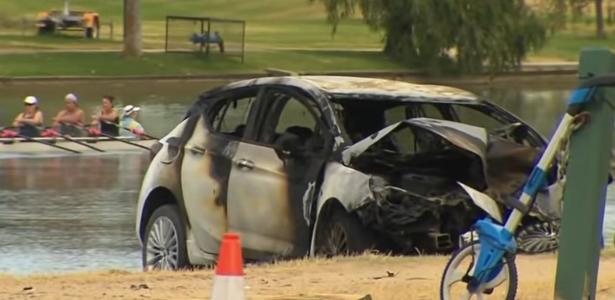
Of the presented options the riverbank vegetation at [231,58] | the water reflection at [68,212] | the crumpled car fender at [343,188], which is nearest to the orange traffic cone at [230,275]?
the crumpled car fender at [343,188]

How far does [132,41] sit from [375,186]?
42200 mm

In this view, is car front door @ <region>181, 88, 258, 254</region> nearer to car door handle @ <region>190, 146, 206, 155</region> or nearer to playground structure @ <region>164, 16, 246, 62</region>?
car door handle @ <region>190, 146, 206, 155</region>

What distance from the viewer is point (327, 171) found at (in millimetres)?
9562

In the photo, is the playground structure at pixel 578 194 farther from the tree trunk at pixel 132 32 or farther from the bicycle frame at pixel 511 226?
the tree trunk at pixel 132 32

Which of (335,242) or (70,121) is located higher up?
(335,242)

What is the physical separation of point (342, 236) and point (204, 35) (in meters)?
44.0

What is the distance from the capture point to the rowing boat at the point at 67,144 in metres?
23.9

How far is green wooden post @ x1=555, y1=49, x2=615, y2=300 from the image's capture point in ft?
21.0

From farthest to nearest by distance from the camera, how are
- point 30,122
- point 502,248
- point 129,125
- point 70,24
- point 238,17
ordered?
point 238,17 → point 70,24 → point 129,125 → point 30,122 → point 502,248

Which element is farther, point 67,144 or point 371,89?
point 67,144

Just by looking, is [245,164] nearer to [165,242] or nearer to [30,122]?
[165,242]

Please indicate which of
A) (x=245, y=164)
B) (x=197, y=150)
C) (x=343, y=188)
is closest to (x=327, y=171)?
(x=343, y=188)

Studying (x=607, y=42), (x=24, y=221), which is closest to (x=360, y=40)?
(x=607, y=42)

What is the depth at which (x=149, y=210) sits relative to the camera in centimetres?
1120
